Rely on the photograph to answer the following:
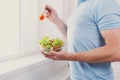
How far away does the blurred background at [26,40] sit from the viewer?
157 cm

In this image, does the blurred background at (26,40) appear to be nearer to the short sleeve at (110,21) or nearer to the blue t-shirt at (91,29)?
the blue t-shirt at (91,29)

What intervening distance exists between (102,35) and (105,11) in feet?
0.35

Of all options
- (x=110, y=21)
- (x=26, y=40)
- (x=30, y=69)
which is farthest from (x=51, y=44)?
(x=26, y=40)

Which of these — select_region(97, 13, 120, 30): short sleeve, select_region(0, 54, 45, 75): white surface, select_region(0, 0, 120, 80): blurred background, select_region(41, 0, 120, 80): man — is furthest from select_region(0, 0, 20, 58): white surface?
select_region(97, 13, 120, 30): short sleeve

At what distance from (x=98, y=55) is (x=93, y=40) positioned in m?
0.09

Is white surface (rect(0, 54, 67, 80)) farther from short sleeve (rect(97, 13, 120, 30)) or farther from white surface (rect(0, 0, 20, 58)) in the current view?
short sleeve (rect(97, 13, 120, 30))

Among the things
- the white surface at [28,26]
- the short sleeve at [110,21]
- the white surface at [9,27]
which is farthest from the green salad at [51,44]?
the white surface at [28,26]

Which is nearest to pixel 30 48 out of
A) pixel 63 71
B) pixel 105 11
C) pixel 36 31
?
pixel 36 31

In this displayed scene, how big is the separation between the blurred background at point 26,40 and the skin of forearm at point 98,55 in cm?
37

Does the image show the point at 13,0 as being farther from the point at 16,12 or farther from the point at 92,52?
the point at 92,52

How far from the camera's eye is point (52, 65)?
6.65ft

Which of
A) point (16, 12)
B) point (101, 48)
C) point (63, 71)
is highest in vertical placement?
point (16, 12)

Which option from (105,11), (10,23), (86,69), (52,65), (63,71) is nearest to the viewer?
(105,11)

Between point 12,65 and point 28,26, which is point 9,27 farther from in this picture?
point 12,65
